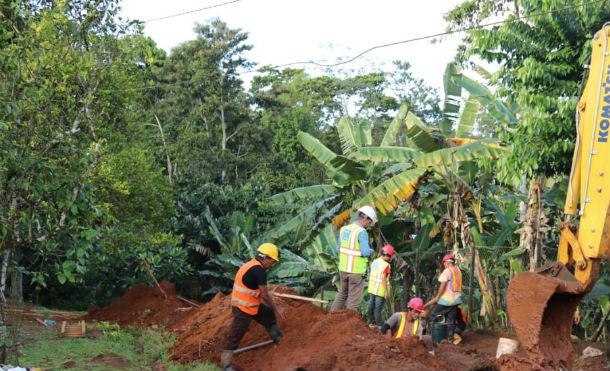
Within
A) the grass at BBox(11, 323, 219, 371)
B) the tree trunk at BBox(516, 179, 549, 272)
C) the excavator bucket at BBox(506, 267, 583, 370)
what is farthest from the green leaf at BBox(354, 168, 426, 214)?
the excavator bucket at BBox(506, 267, 583, 370)

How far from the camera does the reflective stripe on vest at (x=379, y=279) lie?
1252 cm

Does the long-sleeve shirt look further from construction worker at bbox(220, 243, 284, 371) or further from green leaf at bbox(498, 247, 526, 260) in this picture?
green leaf at bbox(498, 247, 526, 260)

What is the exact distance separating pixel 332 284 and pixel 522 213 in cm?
513

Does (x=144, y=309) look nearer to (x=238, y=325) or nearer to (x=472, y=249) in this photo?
(x=238, y=325)

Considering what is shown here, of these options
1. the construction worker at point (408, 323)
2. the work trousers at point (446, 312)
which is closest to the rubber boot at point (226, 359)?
the construction worker at point (408, 323)

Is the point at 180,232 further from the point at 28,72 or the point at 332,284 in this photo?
the point at 28,72

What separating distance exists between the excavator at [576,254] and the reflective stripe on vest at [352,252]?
12.4ft

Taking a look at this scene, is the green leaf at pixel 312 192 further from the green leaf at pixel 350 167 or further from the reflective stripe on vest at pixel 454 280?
the reflective stripe on vest at pixel 454 280

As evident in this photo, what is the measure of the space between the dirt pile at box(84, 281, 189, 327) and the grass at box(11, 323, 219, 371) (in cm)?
138

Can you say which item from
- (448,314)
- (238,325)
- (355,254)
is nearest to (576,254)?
(355,254)

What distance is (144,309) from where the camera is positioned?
1642cm

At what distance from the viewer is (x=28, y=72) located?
1045 cm

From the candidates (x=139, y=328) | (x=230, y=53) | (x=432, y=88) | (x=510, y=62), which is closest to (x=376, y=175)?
(x=510, y=62)

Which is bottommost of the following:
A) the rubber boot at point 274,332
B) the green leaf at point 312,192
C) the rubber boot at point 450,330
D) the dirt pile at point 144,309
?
the dirt pile at point 144,309
